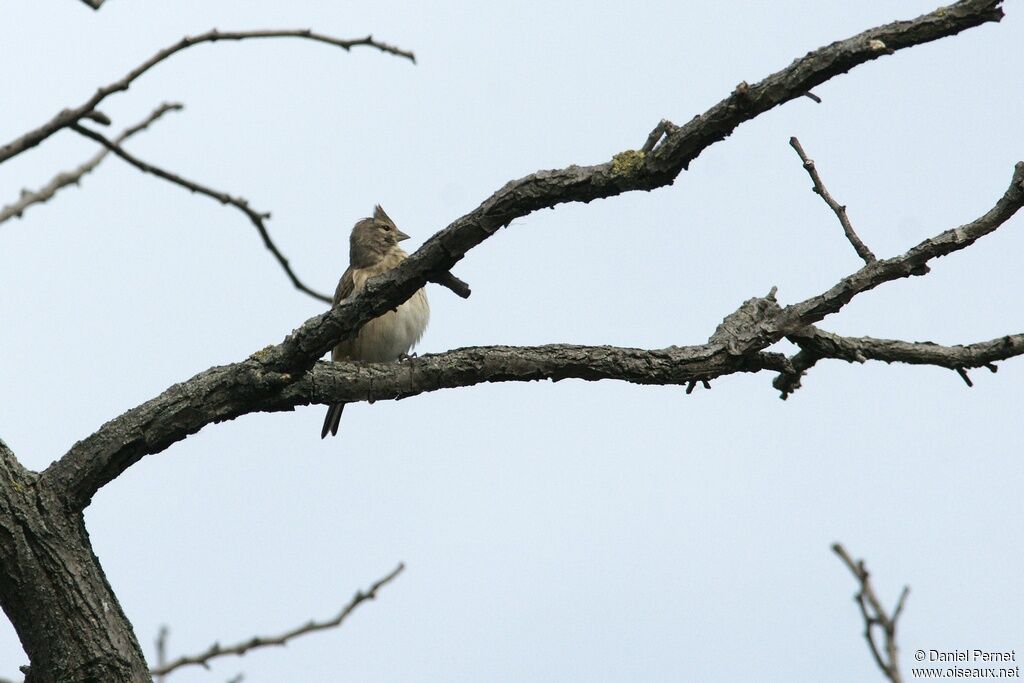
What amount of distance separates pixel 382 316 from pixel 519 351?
2848mm

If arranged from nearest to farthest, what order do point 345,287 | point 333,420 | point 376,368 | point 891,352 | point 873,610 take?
point 873,610 → point 376,368 → point 891,352 → point 345,287 → point 333,420

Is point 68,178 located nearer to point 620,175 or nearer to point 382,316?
point 620,175

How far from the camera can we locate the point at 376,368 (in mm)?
4781

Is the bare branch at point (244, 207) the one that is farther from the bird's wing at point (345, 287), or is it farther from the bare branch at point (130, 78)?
the bird's wing at point (345, 287)

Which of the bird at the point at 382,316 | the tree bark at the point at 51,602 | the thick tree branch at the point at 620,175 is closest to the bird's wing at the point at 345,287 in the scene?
the bird at the point at 382,316

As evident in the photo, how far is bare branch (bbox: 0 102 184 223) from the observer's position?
3656 millimetres

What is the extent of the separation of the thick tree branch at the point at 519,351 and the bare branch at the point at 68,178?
2.86 feet

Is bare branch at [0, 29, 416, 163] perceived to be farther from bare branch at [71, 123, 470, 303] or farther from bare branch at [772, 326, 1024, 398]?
bare branch at [772, 326, 1024, 398]

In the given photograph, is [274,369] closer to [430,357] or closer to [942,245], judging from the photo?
[430,357]

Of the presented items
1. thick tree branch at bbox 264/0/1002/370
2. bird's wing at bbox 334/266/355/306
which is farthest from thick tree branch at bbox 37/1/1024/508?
bird's wing at bbox 334/266/355/306

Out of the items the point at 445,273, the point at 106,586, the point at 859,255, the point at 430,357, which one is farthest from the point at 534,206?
the point at 106,586

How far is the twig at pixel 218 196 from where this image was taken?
3.52 metres

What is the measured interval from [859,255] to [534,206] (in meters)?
1.51

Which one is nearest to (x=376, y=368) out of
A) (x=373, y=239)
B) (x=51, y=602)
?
(x=51, y=602)
